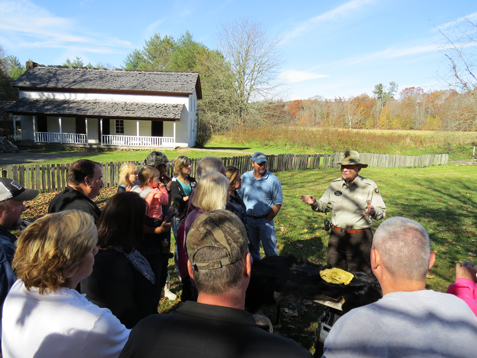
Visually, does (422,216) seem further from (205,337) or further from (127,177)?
(205,337)

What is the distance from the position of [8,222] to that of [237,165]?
1546cm

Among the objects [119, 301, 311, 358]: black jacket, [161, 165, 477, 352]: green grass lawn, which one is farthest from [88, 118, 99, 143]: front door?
[119, 301, 311, 358]: black jacket

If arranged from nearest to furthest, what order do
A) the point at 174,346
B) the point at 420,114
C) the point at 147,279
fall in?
the point at 174,346 → the point at 147,279 → the point at 420,114

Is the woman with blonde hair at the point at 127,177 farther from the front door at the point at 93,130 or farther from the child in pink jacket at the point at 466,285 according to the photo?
the front door at the point at 93,130

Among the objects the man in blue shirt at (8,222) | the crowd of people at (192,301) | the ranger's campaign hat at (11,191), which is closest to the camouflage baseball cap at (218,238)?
the crowd of people at (192,301)

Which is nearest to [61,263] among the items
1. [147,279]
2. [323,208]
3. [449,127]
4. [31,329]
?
[31,329]

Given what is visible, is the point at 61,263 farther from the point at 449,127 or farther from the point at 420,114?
the point at 420,114

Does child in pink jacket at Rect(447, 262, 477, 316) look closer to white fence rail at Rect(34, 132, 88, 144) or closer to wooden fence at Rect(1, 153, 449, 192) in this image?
wooden fence at Rect(1, 153, 449, 192)

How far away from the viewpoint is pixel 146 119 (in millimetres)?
30156

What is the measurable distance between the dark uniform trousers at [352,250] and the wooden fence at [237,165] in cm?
1048

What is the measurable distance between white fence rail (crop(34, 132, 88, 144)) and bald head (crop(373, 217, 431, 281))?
31.7m

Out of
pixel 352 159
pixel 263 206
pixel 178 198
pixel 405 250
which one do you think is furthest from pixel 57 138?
pixel 405 250

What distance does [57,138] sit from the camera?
1155 inches

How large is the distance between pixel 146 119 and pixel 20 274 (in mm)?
30305
